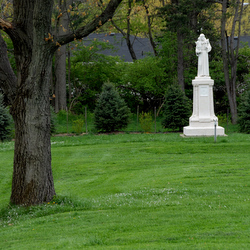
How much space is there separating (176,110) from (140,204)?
16082 millimetres

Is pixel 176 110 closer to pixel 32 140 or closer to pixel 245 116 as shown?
pixel 245 116

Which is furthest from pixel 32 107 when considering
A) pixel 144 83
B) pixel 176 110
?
pixel 144 83

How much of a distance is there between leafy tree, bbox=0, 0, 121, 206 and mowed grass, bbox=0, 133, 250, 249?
51 centimetres

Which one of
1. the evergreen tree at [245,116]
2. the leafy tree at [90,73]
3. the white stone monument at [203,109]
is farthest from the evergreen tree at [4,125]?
the evergreen tree at [245,116]

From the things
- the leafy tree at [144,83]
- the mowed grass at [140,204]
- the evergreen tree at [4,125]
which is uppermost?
the leafy tree at [144,83]

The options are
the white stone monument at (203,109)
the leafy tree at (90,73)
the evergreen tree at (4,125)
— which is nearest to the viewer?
the white stone monument at (203,109)

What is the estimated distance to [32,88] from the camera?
7559 millimetres

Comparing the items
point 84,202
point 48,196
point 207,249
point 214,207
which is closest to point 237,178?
point 214,207

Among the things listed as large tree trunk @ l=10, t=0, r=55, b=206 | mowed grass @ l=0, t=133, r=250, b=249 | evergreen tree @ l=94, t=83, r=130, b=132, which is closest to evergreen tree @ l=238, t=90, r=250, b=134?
evergreen tree @ l=94, t=83, r=130, b=132

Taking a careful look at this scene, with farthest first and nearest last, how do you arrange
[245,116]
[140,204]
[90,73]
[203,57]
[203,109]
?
[90,73] < [245,116] < [203,57] < [203,109] < [140,204]

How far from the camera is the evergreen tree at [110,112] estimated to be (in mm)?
22203

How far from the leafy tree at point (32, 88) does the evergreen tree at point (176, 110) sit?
1565cm

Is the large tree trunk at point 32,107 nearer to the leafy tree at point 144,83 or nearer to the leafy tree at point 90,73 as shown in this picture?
the leafy tree at point 144,83

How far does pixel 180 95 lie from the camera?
75.9ft
